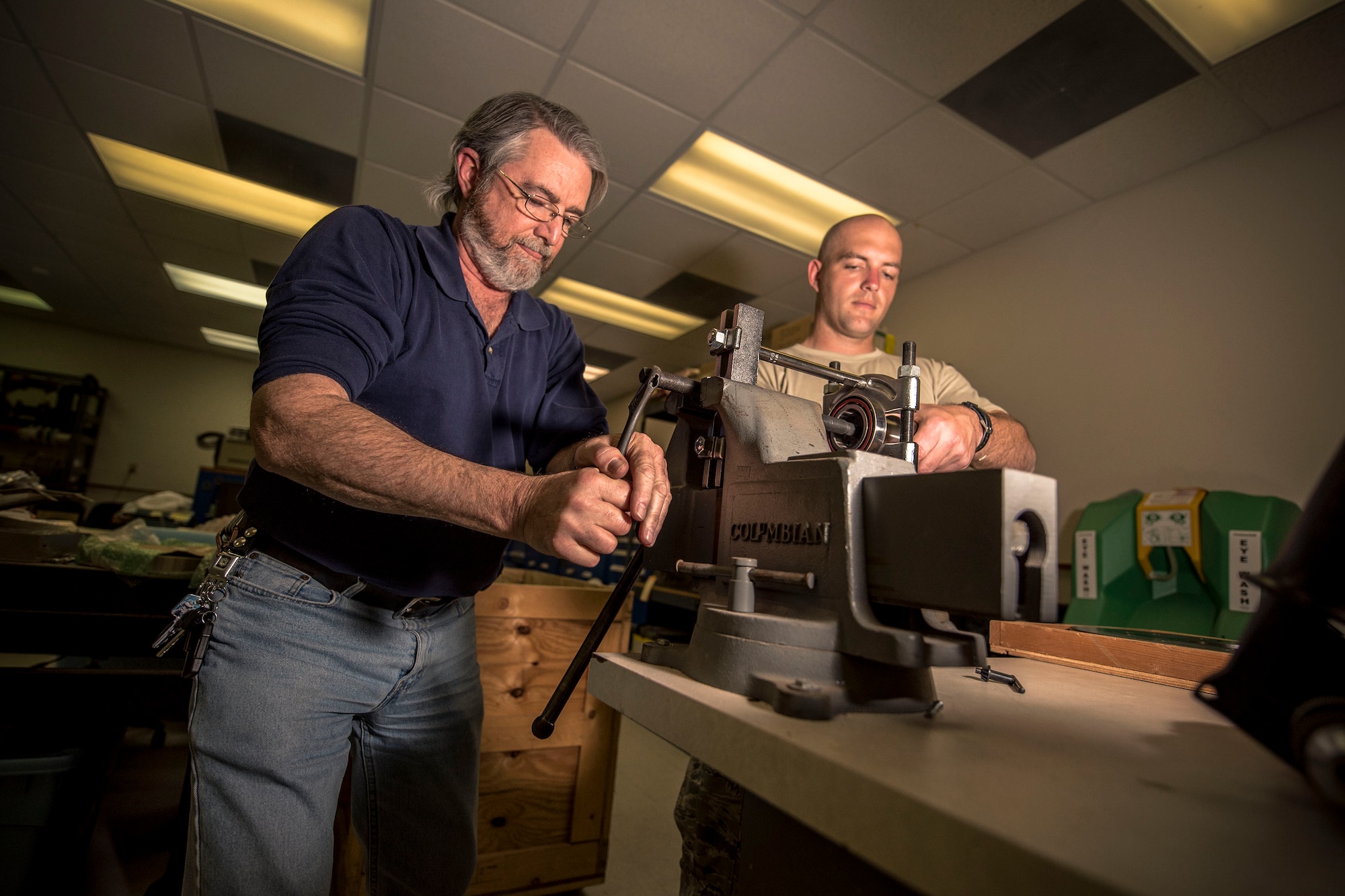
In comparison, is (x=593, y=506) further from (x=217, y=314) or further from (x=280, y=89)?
(x=217, y=314)

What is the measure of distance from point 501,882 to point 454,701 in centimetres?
86

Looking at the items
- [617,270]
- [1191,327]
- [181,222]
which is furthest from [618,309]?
[1191,327]

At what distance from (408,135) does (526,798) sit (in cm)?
321

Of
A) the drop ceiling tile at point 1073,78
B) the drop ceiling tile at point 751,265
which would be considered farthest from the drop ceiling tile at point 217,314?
the drop ceiling tile at point 1073,78

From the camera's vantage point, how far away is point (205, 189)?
4172mm

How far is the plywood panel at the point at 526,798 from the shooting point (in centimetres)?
168

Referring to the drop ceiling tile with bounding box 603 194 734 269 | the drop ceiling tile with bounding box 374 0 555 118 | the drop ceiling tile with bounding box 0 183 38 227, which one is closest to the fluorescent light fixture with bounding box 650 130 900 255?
the drop ceiling tile with bounding box 603 194 734 269

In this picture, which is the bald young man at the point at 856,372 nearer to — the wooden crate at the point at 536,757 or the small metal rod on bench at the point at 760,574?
the small metal rod on bench at the point at 760,574

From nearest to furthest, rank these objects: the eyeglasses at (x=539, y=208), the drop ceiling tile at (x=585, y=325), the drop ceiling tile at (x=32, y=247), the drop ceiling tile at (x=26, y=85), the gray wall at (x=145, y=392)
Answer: the eyeglasses at (x=539, y=208)
the drop ceiling tile at (x=26, y=85)
the drop ceiling tile at (x=32, y=247)
the drop ceiling tile at (x=585, y=325)
the gray wall at (x=145, y=392)

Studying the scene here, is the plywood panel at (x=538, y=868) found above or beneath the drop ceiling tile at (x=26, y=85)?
beneath

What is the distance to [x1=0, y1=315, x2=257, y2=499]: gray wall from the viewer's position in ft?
25.1

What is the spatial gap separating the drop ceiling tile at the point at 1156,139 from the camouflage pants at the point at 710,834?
124 inches

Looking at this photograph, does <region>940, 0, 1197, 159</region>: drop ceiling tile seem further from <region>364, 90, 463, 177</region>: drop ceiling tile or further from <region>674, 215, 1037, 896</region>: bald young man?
<region>364, 90, 463, 177</region>: drop ceiling tile

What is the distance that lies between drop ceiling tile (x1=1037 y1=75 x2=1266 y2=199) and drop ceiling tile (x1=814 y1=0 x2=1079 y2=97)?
2.46ft
